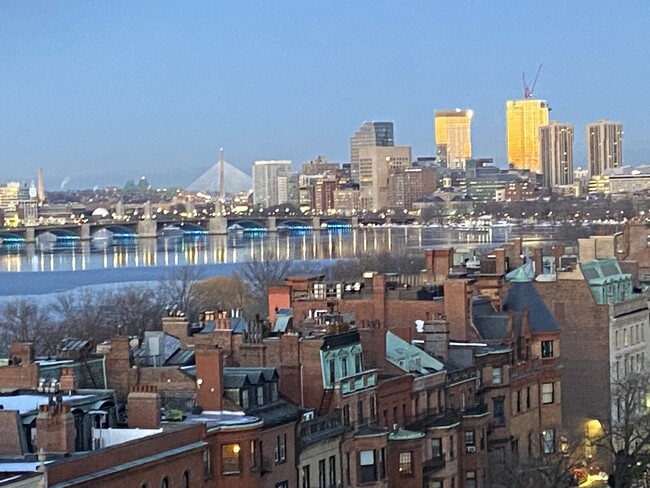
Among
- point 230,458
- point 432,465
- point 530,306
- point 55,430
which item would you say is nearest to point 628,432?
point 432,465

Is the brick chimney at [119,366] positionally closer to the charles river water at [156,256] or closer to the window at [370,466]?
the window at [370,466]

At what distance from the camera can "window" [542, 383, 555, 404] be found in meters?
35.4

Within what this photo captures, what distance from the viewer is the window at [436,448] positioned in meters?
29.4

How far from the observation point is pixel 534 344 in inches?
1403

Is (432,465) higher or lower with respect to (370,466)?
lower

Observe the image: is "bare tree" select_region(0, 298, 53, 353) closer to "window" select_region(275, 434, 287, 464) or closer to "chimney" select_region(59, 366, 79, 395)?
"window" select_region(275, 434, 287, 464)

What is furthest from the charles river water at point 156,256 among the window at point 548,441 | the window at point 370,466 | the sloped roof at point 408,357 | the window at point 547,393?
the window at point 370,466

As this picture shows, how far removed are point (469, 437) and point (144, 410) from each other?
9.92 metres

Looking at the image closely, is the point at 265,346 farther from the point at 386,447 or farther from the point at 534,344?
the point at 534,344

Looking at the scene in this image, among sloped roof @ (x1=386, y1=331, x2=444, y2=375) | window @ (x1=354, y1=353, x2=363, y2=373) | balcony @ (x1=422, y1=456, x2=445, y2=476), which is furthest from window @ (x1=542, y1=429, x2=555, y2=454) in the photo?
window @ (x1=354, y1=353, x2=363, y2=373)

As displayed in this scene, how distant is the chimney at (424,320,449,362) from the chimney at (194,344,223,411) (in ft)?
28.2

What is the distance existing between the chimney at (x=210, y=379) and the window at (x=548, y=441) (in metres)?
12.4

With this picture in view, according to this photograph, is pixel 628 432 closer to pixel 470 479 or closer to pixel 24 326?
pixel 470 479

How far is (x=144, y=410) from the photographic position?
72.6 feet
